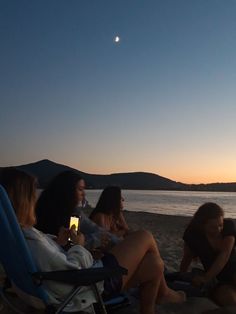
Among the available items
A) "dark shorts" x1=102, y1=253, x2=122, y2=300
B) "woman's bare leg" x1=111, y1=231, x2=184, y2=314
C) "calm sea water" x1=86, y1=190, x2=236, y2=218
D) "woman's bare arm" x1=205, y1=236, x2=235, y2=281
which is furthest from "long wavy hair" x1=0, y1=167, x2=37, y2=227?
"calm sea water" x1=86, y1=190, x2=236, y2=218

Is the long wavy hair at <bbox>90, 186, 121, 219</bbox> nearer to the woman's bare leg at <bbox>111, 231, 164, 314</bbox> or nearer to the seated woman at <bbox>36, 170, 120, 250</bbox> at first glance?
the seated woman at <bbox>36, 170, 120, 250</bbox>

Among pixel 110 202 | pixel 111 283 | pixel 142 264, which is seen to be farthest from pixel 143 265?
pixel 110 202

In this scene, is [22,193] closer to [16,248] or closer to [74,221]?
[16,248]

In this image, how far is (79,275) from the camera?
224 cm

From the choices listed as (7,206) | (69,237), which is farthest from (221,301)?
(7,206)

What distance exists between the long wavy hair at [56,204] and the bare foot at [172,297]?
3.13ft

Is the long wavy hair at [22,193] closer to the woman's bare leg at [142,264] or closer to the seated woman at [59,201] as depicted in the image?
the woman's bare leg at [142,264]

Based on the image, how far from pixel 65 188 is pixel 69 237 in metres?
0.64

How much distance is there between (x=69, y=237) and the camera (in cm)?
297

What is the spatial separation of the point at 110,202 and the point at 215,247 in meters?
1.18

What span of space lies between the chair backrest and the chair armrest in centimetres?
8

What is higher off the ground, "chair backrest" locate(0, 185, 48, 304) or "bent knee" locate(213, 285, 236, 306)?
"chair backrest" locate(0, 185, 48, 304)

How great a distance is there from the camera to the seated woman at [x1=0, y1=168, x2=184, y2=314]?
239cm

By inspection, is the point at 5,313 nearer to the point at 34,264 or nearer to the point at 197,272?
the point at 34,264
